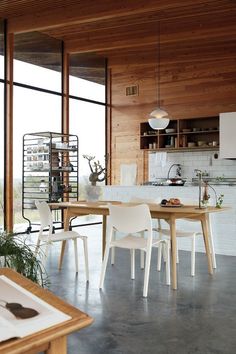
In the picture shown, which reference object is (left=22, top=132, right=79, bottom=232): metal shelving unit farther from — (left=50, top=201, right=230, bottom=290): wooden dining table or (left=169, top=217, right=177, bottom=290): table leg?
(left=169, top=217, right=177, bottom=290): table leg

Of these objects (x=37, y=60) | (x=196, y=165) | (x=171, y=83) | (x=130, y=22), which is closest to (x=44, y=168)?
(x=37, y=60)

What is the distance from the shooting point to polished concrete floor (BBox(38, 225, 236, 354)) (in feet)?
8.45

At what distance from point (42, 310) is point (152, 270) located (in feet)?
11.9

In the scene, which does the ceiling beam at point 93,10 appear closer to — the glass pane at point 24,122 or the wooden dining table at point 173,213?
the glass pane at point 24,122

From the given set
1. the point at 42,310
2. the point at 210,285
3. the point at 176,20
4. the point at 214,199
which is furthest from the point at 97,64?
the point at 42,310

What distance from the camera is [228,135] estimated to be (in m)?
7.71

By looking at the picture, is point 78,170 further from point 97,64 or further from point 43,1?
point 43,1

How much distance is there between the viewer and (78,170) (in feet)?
28.1

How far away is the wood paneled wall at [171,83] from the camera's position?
26.8ft

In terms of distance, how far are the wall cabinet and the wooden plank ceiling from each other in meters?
1.37

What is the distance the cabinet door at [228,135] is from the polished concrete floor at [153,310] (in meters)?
3.08

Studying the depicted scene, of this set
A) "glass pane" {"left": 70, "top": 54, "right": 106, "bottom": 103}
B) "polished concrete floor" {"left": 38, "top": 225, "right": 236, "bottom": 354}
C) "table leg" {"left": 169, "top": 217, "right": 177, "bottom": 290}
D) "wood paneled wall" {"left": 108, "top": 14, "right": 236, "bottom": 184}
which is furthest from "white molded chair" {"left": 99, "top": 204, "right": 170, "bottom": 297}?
"glass pane" {"left": 70, "top": 54, "right": 106, "bottom": 103}

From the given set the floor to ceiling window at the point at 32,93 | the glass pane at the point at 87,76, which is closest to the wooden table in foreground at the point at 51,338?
the floor to ceiling window at the point at 32,93

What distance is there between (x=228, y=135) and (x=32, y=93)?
12.4 ft
